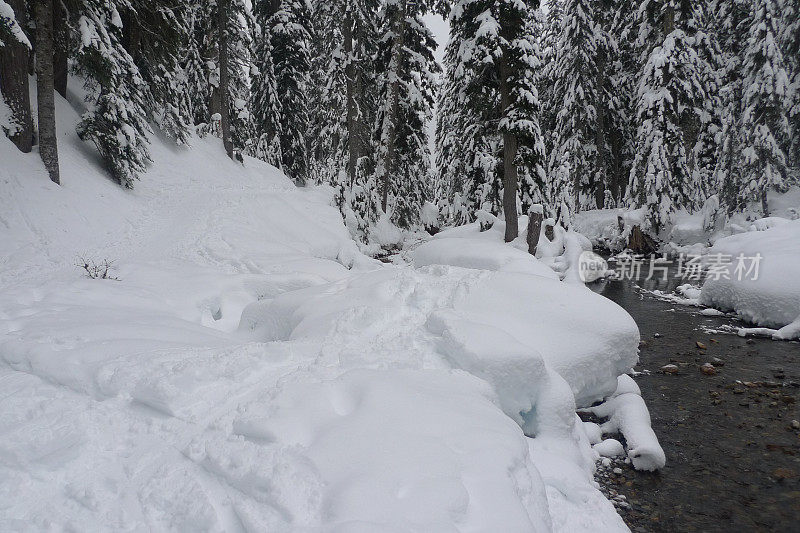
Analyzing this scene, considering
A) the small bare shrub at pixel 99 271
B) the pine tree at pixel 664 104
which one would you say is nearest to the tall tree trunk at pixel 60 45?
the small bare shrub at pixel 99 271

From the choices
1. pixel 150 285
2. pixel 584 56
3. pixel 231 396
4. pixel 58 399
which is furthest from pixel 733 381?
pixel 584 56

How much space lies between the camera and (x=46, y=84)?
419 inches

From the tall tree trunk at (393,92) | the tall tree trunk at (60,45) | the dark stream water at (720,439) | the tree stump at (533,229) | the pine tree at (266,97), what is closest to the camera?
the dark stream water at (720,439)

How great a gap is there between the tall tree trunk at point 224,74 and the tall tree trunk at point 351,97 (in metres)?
5.65

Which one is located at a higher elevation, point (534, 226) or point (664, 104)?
point (664, 104)

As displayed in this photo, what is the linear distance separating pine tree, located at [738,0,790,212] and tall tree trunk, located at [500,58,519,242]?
12.7 meters

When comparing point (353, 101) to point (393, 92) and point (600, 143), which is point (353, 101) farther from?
point (600, 143)

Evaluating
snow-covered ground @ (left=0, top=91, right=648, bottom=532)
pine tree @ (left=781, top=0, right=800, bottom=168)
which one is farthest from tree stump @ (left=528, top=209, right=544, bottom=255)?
pine tree @ (left=781, top=0, right=800, bottom=168)

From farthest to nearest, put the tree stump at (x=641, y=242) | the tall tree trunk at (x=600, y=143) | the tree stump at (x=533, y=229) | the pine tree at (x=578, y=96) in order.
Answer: the tall tree trunk at (x=600, y=143) < the pine tree at (x=578, y=96) < the tree stump at (x=641, y=242) < the tree stump at (x=533, y=229)

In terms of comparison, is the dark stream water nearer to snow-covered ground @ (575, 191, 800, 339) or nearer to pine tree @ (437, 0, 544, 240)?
snow-covered ground @ (575, 191, 800, 339)

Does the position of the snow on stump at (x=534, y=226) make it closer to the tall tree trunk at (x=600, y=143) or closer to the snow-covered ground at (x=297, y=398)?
the snow-covered ground at (x=297, y=398)

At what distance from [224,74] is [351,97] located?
260 inches

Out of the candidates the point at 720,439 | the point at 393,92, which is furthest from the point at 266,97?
the point at 720,439

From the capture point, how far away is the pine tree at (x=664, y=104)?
17.8m
